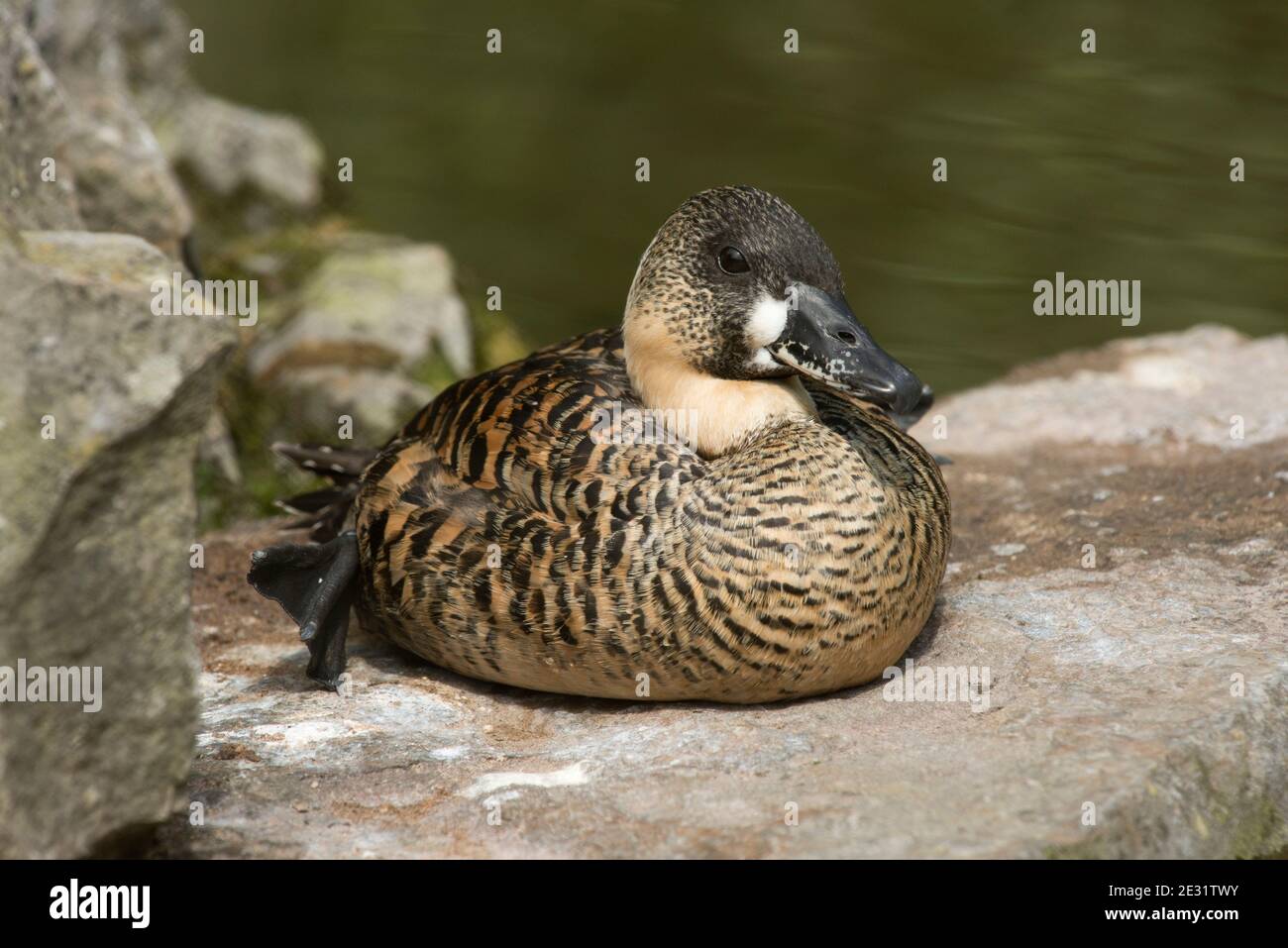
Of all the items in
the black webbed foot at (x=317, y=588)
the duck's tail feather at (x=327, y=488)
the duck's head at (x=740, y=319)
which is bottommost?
the black webbed foot at (x=317, y=588)

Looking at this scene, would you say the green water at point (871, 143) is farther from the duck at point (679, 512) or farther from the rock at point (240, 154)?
the duck at point (679, 512)

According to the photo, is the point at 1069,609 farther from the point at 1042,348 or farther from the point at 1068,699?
the point at 1042,348

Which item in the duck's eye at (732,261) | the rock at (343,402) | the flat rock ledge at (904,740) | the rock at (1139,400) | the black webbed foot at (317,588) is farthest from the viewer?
the rock at (343,402)

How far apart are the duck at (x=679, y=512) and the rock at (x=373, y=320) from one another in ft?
9.92

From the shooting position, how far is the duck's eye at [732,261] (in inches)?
177

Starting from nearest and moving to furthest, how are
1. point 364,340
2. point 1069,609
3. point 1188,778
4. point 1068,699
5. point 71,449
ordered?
point 71,449 < point 1188,778 < point 1068,699 < point 1069,609 < point 364,340

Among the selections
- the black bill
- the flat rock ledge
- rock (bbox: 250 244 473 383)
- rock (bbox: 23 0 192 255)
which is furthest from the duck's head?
rock (bbox: 250 244 473 383)

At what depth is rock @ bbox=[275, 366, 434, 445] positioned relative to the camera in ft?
24.9

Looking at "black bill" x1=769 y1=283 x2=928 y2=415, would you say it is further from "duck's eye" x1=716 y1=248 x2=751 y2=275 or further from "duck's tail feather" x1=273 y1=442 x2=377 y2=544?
"duck's tail feather" x1=273 y1=442 x2=377 y2=544

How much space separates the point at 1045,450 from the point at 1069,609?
6.05 ft

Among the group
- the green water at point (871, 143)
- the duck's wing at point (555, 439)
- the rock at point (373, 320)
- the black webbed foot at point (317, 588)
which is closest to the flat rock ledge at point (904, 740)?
the black webbed foot at point (317, 588)

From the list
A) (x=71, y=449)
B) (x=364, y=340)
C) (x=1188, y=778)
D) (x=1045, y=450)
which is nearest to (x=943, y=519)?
(x=1188, y=778)

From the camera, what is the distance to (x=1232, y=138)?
984 cm
